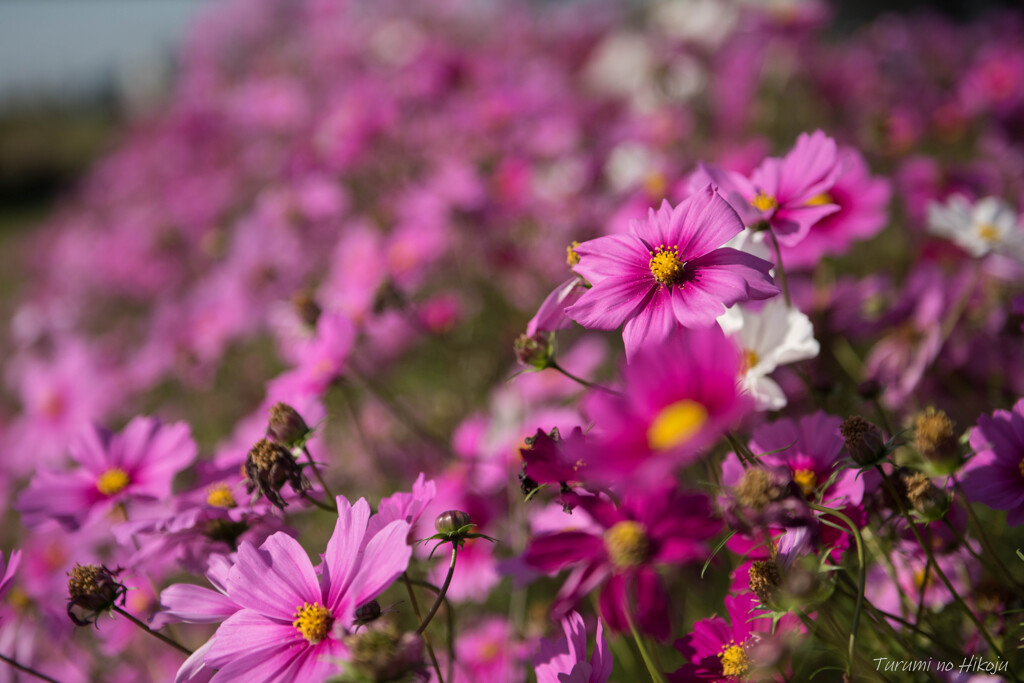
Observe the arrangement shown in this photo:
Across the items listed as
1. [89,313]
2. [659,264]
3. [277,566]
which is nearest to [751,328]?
[659,264]

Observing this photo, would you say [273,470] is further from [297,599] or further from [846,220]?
[846,220]

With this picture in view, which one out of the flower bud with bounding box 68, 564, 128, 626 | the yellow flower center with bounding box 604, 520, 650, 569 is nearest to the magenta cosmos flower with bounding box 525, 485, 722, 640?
the yellow flower center with bounding box 604, 520, 650, 569

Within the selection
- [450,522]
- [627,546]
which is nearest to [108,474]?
[450,522]

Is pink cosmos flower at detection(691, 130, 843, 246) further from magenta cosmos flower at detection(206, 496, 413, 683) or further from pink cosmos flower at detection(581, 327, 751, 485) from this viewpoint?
magenta cosmos flower at detection(206, 496, 413, 683)

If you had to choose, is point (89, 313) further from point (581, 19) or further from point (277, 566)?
point (277, 566)

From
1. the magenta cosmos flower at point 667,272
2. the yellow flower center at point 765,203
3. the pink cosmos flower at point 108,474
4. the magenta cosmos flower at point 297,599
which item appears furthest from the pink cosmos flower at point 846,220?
the pink cosmos flower at point 108,474

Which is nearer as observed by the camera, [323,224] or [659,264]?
[659,264]

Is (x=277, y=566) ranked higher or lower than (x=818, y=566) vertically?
higher

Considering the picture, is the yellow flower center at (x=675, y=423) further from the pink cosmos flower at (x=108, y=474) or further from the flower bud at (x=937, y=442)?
the pink cosmos flower at (x=108, y=474)
